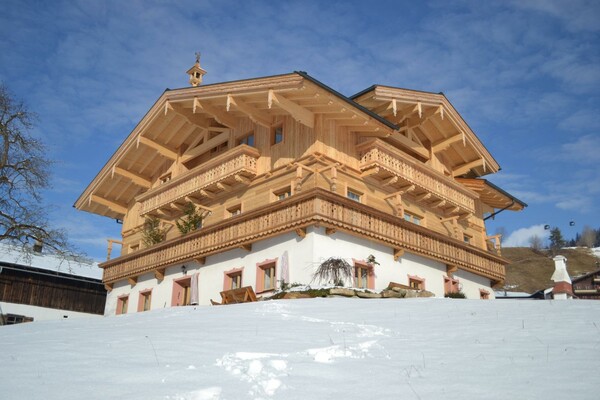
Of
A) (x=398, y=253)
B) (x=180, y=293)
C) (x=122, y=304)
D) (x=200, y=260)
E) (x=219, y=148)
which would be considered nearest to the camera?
(x=398, y=253)

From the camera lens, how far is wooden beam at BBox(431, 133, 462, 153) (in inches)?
1062

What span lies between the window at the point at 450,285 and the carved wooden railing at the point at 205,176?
969 centimetres

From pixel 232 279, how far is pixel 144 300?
7.17m

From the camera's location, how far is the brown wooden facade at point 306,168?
21.1 metres

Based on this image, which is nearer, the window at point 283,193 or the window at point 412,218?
the window at point 283,193

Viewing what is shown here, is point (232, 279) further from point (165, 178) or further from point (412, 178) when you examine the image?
point (165, 178)

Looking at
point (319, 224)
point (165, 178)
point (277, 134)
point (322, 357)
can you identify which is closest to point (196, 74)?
point (165, 178)

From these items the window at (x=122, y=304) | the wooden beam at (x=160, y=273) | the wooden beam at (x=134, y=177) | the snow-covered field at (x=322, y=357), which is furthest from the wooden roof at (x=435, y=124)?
the window at (x=122, y=304)

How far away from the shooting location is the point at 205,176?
25.4 m

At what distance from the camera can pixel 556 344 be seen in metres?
7.96

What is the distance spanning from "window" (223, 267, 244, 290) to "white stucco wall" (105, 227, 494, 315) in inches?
8.3

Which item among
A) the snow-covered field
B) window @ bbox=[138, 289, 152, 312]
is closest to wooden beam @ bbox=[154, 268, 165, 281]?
window @ bbox=[138, 289, 152, 312]

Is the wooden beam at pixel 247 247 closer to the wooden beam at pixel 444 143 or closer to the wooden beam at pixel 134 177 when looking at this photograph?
the wooden beam at pixel 444 143

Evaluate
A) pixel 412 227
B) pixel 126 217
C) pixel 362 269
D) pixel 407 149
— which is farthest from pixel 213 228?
pixel 126 217
